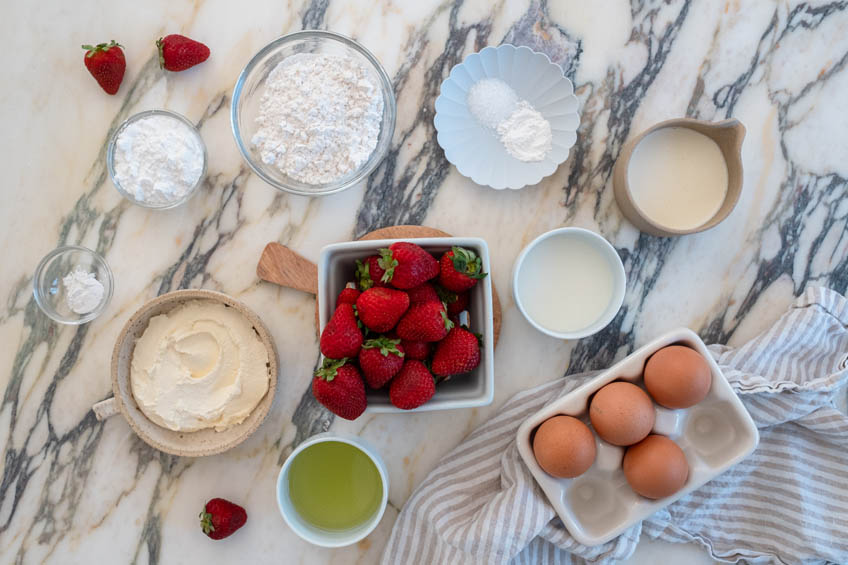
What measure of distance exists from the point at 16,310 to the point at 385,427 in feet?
2.49

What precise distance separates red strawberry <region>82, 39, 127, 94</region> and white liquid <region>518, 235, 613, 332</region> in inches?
33.8

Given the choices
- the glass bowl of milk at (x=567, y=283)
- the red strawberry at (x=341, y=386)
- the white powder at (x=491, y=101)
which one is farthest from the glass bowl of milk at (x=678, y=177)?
the red strawberry at (x=341, y=386)

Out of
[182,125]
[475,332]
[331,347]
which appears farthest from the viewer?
[182,125]

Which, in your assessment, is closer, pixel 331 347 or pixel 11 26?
pixel 331 347

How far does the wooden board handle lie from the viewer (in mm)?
1174

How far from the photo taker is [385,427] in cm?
120

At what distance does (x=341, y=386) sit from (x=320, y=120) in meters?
0.48

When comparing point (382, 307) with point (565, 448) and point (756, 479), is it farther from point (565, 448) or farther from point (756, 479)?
point (756, 479)

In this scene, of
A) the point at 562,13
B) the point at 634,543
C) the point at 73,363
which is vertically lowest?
the point at 73,363

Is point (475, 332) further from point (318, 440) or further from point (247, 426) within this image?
point (247, 426)

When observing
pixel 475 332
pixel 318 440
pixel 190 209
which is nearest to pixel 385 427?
pixel 318 440

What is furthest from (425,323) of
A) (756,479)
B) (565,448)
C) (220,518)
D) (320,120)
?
(756,479)

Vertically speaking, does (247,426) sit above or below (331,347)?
below

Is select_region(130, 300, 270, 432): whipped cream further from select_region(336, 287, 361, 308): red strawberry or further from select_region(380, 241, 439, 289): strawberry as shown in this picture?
select_region(380, 241, 439, 289): strawberry
